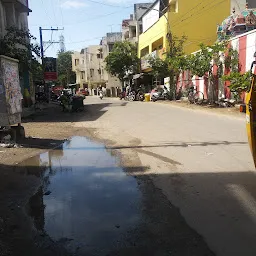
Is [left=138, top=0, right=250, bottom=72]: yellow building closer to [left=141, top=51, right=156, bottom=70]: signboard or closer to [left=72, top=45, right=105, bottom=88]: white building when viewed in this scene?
[left=141, top=51, right=156, bottom=70]: signboard

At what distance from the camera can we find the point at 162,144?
9.45 meters

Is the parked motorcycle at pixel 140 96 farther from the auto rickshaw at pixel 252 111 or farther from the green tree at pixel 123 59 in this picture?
the auto rickshaw at pixel 252 111

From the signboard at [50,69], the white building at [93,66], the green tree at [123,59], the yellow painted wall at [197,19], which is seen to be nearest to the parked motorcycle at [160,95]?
the yellow painted wall at [197,19]

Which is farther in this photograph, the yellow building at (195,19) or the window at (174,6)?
the window at (174,6)

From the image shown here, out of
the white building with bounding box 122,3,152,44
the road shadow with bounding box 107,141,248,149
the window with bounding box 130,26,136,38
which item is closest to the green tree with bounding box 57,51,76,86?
the white building with bounding box 122,3,152,44

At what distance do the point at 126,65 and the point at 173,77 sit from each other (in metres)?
18.9

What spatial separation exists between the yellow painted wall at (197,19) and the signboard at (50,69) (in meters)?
15.4

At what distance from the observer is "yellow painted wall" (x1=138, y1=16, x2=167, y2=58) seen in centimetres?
3488

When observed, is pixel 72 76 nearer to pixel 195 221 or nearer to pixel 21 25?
pixel 21 25

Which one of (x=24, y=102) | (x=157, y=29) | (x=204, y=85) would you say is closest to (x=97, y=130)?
(x=204, y=85)

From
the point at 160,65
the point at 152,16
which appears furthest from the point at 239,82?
the point at 152,16

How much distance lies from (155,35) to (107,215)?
36.1 meters

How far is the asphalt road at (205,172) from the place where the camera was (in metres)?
3.96

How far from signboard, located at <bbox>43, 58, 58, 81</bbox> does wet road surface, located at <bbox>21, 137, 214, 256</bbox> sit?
34.2 meters
